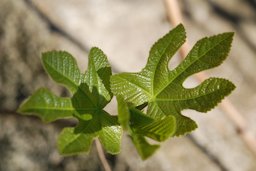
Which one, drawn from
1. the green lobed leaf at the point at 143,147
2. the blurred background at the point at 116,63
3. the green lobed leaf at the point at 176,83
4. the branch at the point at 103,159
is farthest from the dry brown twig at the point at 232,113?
the green lobed leaf at the point at 143,147

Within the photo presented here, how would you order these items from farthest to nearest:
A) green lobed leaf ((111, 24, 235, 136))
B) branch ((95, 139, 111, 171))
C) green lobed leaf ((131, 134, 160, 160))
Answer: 1. branch ((95, 139, 111, 171))
2. green lobed leaf ((111, 24, 235, 136))
3. green lobed leaf ((131, 134, 160, 160))

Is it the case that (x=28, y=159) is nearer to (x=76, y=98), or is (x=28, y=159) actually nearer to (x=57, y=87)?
(x=57, y=87)

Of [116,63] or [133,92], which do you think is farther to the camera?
[116,63]

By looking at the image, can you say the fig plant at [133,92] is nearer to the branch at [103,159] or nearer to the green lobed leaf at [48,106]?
the green lobed leaf at [48,106]

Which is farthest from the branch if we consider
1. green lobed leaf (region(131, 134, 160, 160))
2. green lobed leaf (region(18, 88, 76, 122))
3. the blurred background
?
green lobed leaf (region(131, 134, 160, 160))

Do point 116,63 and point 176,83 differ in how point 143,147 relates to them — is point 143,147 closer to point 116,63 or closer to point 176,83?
point 176,83

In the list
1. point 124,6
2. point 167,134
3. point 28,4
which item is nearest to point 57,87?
point 28,4

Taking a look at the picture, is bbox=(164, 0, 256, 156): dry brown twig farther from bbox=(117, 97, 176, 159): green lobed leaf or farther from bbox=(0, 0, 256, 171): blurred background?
bbox=(117, 97, 176, 159): green lobed leaf

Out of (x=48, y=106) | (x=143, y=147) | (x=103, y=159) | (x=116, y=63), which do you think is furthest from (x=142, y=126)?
(x=116, y=63)
